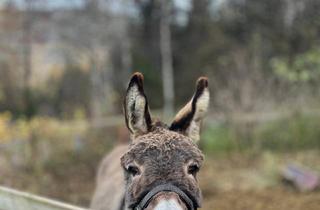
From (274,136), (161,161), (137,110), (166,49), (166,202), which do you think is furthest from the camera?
(166,49)

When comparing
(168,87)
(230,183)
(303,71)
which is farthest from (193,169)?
(168,87)

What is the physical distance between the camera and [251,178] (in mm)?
9492

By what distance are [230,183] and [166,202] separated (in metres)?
6.81

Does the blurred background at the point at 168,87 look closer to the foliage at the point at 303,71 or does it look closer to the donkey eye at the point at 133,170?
the foliage at the point at 303,71

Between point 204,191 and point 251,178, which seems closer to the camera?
point 204,191

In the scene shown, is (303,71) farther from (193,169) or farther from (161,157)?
(161,157)

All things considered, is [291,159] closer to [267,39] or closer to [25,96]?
[25,96]

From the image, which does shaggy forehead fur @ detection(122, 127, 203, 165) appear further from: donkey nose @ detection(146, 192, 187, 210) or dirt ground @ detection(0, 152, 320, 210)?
dirt ground @ detection(0, 152, 320, 210)

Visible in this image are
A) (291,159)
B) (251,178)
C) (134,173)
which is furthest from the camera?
(291,159)

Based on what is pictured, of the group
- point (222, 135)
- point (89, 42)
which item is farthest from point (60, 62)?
point (222, 135)

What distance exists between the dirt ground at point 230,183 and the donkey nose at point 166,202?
5091mm

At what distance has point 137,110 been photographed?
333cm

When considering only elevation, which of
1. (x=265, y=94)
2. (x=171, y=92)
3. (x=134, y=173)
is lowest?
(x=171, y=92)

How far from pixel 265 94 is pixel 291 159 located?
185cm
